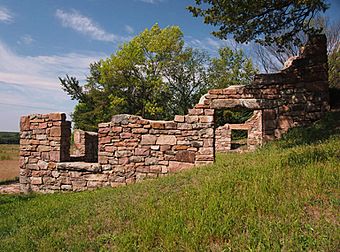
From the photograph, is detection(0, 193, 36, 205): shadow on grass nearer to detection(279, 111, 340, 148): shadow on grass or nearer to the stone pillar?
the stone pillar

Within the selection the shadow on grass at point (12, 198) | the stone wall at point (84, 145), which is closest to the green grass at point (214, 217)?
the shadow on grass at point (12, 198)

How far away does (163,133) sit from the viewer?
8.06 metres

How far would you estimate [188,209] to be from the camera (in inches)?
152

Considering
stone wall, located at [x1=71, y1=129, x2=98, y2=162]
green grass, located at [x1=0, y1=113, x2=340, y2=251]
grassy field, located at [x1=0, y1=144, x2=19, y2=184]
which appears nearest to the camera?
green grass, located at [x1=0, y1=113, x2=340, y2=251]

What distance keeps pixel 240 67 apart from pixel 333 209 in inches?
1254

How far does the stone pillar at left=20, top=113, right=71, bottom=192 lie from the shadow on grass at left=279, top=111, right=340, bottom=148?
6.81 meters

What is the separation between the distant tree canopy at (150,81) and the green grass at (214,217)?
24.0 m

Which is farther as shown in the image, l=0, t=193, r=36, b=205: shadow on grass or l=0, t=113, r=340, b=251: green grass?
l=0, t=193, r=36, b=205: shadow on grass

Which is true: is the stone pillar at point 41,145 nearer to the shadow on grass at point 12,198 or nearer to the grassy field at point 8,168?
the shadow on grass at point 12,198

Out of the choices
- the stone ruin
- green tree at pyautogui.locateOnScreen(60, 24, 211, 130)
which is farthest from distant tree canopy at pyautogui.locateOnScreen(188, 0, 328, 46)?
green tree at pyautogui.locateOnScreen(60, 24, 211, 130)

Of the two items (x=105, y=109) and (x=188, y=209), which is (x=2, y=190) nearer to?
(x=188, y=209)

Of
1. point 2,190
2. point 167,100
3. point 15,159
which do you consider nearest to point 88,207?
point 2,190

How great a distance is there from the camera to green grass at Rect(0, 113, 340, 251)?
297 centimetres

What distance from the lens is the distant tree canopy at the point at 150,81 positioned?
29641mm
